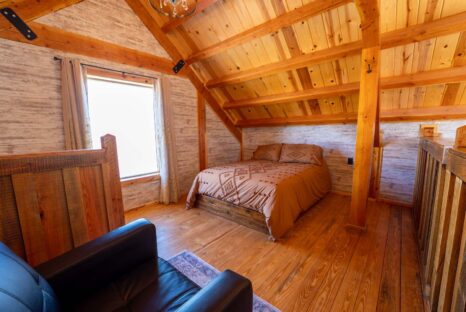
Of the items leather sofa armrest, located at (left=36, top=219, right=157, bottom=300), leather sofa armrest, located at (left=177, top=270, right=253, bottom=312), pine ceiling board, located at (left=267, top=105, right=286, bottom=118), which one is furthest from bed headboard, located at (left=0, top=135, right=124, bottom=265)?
pine ceiling board, located at (left=267, top=105, right=286, bottom=118)

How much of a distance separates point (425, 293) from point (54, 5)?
164 inches

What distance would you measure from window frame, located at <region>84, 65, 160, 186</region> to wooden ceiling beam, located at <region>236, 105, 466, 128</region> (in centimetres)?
226

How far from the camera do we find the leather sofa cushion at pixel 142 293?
0.86m

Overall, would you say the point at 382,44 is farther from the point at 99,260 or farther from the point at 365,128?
the point at 99,260

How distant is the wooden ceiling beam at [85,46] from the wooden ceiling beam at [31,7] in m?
0.06

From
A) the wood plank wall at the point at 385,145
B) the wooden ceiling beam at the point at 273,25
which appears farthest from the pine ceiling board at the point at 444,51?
the wooden ceiling beam at the point at 273,25

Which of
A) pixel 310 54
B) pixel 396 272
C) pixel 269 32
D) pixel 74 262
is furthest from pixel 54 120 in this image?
pixel 396 272

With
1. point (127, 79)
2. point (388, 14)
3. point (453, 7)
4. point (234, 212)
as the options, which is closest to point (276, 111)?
point (388, 14)

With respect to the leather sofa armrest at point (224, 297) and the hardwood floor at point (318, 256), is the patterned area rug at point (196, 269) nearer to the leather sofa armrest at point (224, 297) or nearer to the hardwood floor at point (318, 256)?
the hardwood floor at point (318, 256)

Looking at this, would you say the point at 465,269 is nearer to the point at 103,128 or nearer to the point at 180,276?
the point at 180,276

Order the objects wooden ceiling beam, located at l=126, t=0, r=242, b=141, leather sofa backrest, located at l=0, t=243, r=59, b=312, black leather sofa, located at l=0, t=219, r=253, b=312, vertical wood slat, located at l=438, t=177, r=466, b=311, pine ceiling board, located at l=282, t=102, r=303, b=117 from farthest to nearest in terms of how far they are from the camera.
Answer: pine ceiling board, located at l=282, t=102, r=303, b=117, wooden ceiling beam, located at l=126, t=0, r=242, b=141, vertical wood slat, located at l=438, t=177, r=466, b=311, black leather sofa, located at l=0, t=219, r=253, b=312, leather sofa backrest, located at l=0, t=243, r=59, b=312

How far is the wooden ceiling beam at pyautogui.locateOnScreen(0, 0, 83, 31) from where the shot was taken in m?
1.92

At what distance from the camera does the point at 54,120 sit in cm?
222

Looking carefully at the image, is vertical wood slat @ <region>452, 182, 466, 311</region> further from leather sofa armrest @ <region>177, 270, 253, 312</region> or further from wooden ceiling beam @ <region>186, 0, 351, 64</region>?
wooden ceiling beam @ <region>186, 0, 351, 64</region>
